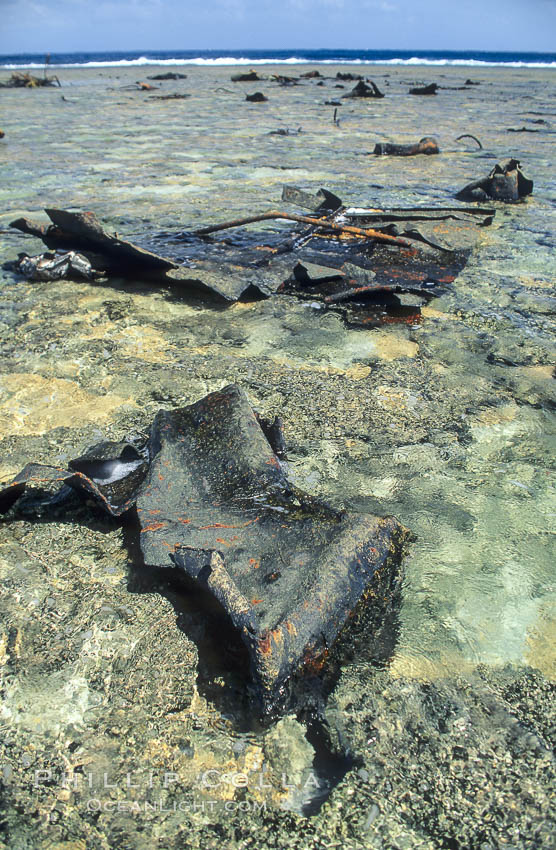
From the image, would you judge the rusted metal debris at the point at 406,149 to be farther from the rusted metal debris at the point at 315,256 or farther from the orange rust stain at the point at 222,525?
the orange rust stain at the point at 222,525

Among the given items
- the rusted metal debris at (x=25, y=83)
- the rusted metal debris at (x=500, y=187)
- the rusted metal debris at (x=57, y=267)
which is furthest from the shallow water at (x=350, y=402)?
the rusted metal debris at (x=25, y=83)

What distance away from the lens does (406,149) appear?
8.33m

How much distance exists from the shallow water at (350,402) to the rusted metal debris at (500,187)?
0.72 ft

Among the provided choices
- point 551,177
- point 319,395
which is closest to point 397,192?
point 551,177

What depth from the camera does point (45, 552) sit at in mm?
1742

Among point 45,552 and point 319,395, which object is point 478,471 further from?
point 45,552

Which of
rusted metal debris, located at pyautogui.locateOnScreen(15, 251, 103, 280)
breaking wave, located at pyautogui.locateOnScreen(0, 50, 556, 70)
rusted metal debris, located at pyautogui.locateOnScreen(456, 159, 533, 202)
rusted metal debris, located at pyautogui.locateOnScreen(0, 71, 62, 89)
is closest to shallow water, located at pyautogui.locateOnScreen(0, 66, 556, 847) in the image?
rusted metal debris, located at pyautogui.locateOnScreen(15, 251, 103, 280)

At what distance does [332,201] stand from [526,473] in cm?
406

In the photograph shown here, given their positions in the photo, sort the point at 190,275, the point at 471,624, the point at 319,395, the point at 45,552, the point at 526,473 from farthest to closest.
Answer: the point at 190,275, the point at 319,395, the point at 526,473, the point at 45,552, the point at 471,624

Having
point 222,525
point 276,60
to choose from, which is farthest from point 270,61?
point 222,525

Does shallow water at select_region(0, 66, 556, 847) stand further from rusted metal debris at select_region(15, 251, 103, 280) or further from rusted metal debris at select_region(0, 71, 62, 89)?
rusted metal debris at select_region(0, 71, 62, 89)

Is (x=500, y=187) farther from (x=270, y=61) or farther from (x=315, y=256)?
(x=270, y=61)

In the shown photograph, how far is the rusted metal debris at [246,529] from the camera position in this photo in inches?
54.2

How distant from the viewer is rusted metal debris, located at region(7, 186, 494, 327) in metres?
3.59
